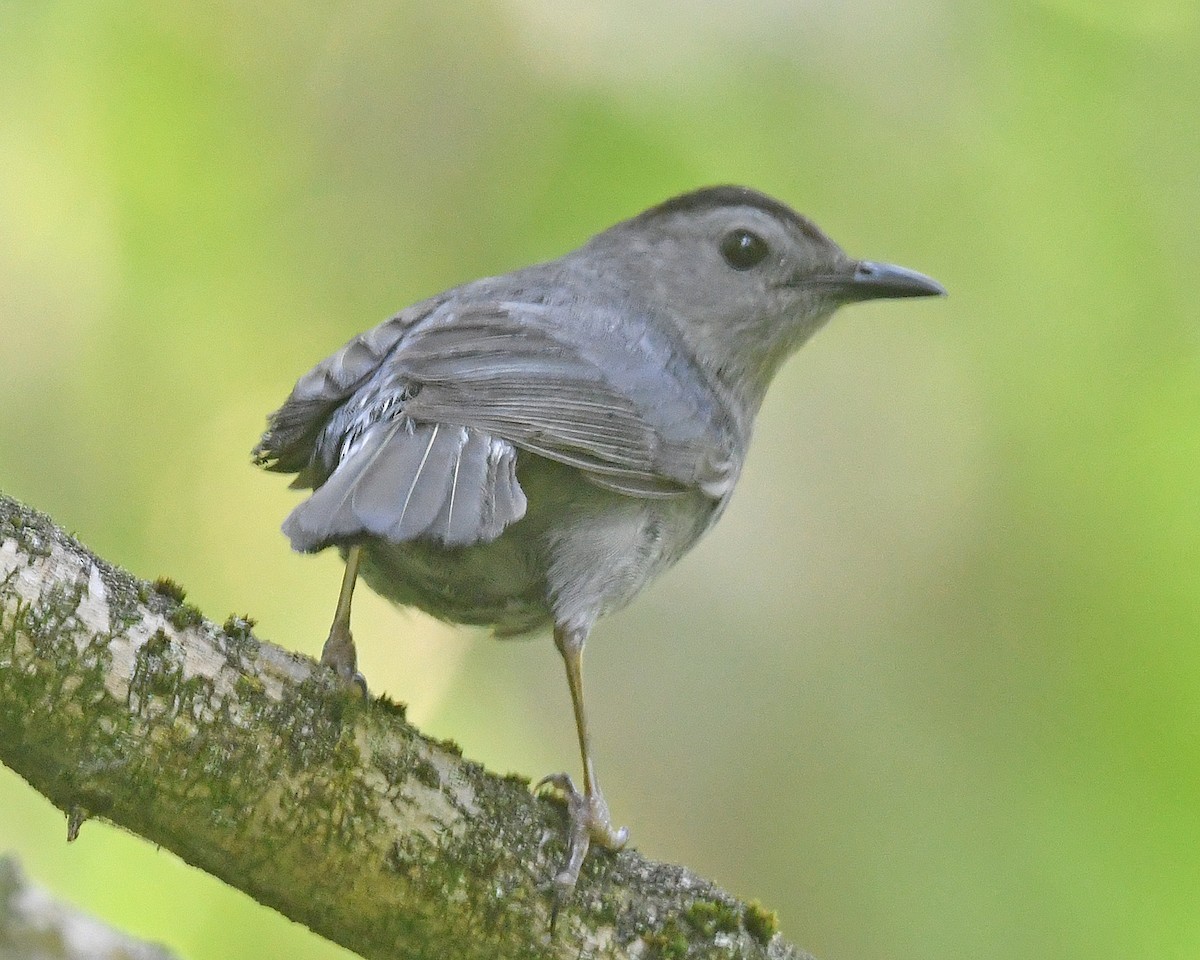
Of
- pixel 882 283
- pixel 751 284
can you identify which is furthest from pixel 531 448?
pixel 882 283

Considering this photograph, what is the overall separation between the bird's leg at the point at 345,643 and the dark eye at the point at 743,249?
1.98 metres

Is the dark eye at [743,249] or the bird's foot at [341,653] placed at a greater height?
the dark eye at [743,249]

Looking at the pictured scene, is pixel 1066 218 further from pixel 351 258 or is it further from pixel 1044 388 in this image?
pixel 351 258

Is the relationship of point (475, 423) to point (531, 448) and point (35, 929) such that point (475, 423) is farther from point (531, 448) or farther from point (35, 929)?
point (35, 929)

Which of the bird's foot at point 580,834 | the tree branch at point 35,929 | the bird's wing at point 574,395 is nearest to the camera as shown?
the tree branch at point 35,929

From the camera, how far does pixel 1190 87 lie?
603 centimetres

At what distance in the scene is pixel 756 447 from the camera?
638cm

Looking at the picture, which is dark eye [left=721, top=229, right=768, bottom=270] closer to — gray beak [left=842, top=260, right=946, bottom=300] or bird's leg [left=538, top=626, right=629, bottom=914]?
gray beak [left=842, top=260, right=946, bottom=300]

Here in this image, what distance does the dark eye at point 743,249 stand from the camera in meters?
4.71

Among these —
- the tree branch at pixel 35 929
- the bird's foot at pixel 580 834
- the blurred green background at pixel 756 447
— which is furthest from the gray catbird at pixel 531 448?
the blurred green background at pixel 756 447

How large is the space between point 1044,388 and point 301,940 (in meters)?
3.97

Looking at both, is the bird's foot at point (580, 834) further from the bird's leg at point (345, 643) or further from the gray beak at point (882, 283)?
the gray beak at point (882, 283)

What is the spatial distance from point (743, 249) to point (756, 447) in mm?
1802

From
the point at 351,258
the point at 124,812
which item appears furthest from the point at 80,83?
the point at 124,812
